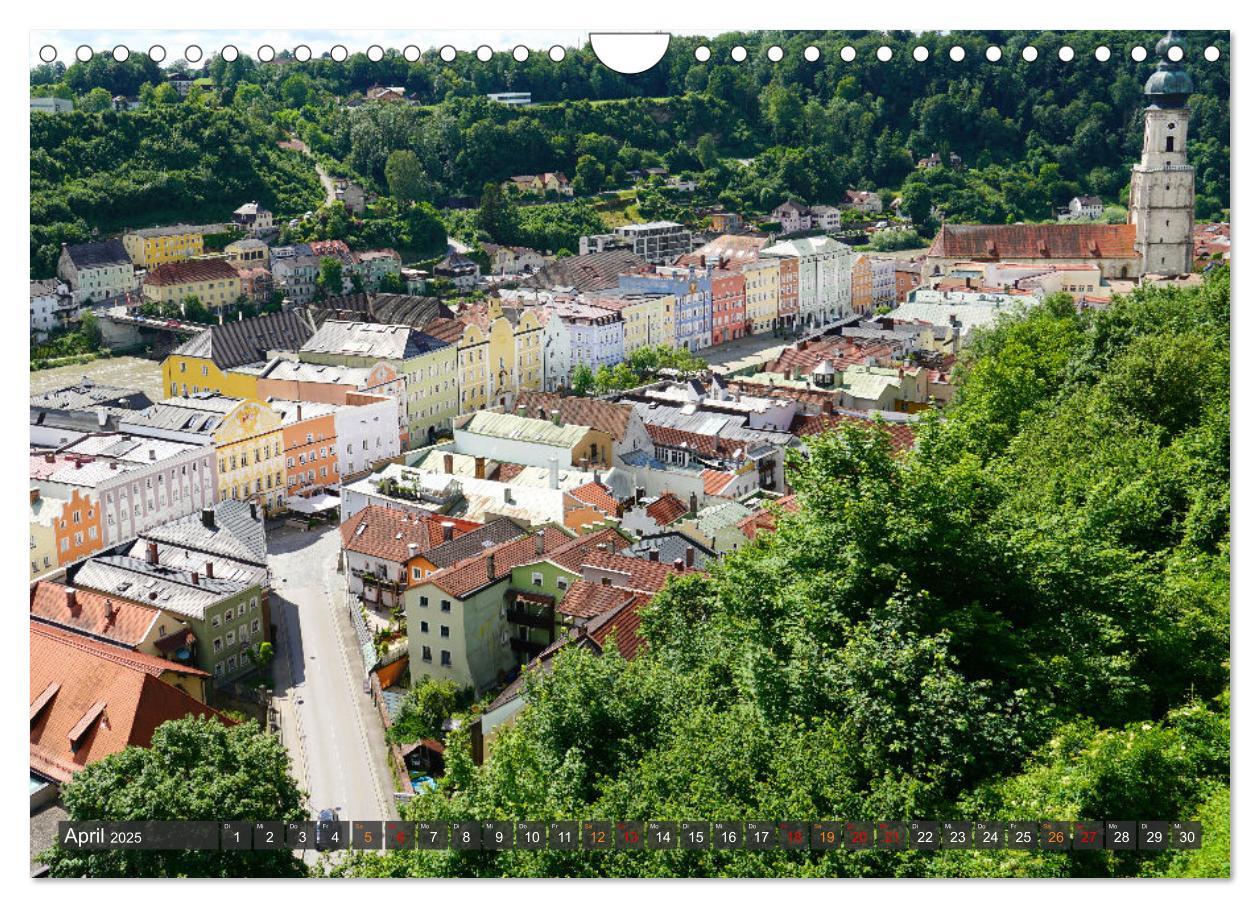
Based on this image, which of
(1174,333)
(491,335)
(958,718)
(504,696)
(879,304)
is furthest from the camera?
(879,304)

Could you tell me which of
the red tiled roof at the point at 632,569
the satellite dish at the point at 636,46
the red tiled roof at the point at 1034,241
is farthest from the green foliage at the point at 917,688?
the red tiled roof at the point at 1034,241

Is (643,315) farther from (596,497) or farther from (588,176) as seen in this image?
(588,176)

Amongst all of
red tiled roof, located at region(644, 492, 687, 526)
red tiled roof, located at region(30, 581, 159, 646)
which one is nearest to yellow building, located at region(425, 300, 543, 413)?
red tiled roof, located at region(644, 492, 687, 526)

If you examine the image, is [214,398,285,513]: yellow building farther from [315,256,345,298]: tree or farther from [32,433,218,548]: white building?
[315,256,345,298]: tree

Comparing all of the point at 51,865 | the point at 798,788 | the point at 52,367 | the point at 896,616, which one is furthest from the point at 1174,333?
the point at 52,367

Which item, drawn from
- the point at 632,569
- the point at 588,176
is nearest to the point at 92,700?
the point at 632,569

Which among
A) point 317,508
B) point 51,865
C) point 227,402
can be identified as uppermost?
point 51,865

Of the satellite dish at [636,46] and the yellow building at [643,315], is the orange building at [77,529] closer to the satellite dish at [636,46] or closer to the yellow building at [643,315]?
the satellite dish at [636,46]

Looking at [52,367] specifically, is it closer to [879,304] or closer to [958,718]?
[879,304]
